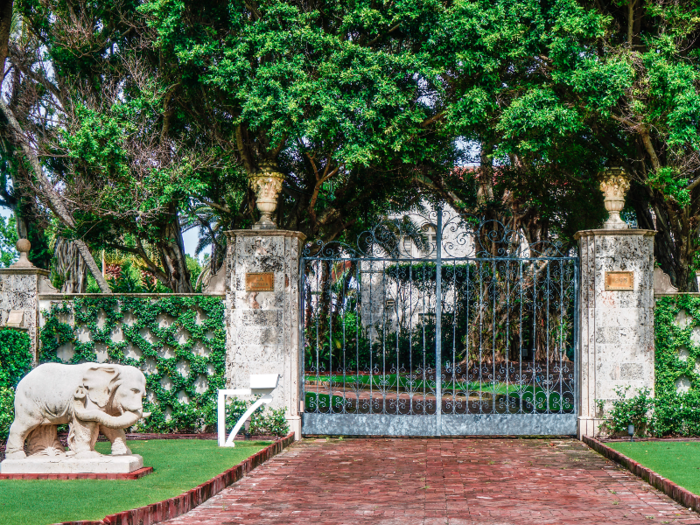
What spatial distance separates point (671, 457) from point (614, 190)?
3.90 m

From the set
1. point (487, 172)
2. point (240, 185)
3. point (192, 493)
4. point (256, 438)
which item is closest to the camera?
point (192, 493)

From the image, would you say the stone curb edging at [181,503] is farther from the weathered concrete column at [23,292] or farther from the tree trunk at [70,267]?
the tree trunk at [70,267]

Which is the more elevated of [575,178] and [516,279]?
[575,178]

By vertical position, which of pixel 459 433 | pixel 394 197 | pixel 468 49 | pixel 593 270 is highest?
pixel 468 49

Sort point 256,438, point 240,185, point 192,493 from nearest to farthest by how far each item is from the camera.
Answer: point 192,493 < point 256,438 < point 240,185

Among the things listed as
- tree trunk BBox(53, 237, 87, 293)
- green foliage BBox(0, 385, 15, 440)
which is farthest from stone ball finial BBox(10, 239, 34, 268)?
tree trunk BBox(53, 237, 87, 293)

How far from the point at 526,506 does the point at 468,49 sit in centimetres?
724

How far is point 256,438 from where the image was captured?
10273mm

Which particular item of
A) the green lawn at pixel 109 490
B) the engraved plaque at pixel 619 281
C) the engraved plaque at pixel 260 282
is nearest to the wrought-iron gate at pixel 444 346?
the engraved plaque at pixel 619 281

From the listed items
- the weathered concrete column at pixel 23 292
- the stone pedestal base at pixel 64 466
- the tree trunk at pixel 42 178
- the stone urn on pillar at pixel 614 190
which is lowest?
the stone pedestal base at pixel 64 466

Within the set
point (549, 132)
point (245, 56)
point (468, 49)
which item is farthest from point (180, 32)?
point (549, 132)

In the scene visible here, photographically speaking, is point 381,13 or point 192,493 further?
point 381,13

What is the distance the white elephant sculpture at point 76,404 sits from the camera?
6797 millimetres

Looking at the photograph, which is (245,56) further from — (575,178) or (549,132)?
(575,178)
